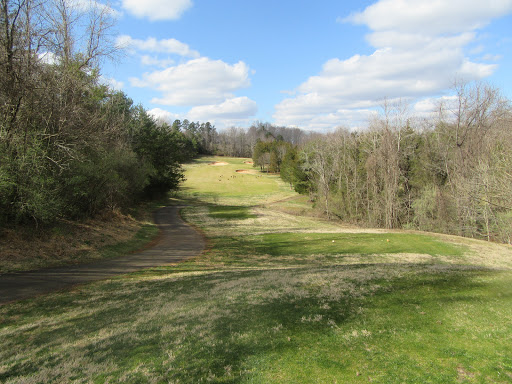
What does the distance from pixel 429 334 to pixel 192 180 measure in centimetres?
7005

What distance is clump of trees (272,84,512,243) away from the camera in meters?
24.7

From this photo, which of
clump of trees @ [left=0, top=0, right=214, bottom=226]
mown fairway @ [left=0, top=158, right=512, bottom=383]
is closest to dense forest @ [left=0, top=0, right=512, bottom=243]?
clump of trees @ [left=0, top=0, right=214, bottom=226]

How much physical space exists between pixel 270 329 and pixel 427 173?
1275 inches

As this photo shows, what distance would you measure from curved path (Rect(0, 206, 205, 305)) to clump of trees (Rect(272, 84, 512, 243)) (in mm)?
21297

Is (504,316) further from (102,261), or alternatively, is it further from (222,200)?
(222,200)

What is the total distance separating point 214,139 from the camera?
153 metres

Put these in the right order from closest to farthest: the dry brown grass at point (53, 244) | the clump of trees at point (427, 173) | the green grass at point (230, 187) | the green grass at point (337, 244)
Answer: the dry brown grass at point (53, 244), the green grass at point (337, 244), the clump of trees at point (427, 173), the green grass at point (230, 187)

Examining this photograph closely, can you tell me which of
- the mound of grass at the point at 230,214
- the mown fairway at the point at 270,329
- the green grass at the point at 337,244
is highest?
the mown fairway at the point at 270,329

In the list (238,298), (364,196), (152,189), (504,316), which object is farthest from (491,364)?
(152,189)

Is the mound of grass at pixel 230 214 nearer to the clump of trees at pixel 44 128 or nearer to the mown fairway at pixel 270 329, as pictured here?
the clump of trees at pixel 44 128

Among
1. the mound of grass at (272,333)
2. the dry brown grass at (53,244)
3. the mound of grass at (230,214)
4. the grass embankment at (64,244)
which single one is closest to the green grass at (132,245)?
the grass embankment at (64,244)

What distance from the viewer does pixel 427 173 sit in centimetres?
3200

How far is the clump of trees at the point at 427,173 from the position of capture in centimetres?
2472

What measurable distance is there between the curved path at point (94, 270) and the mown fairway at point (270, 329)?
99 centimetres
